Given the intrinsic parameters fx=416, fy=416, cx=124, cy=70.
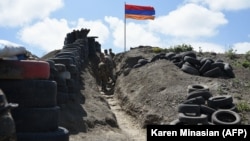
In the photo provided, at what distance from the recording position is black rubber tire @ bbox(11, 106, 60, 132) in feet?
17.3

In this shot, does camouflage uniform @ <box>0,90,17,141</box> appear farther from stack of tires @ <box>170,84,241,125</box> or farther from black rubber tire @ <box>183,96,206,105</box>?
black rubber tire @ <box>183,96,206,105</box>

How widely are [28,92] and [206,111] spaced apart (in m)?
5.97

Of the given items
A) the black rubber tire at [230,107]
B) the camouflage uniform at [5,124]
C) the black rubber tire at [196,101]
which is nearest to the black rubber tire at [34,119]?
the camouflage uniform at [5,124]

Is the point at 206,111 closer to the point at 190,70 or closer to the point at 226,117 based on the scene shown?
the point at 226,117

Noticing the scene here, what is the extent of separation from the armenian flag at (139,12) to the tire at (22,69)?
25.1 m

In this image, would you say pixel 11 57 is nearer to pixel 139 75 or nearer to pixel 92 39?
pixel 139 75

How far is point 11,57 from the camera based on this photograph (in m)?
5.66

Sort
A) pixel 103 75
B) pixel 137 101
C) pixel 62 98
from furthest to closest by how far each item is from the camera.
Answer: pixel 103 75 → pixel 137 101 → pixel 62 98

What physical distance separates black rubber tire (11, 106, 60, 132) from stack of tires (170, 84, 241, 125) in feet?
14.7

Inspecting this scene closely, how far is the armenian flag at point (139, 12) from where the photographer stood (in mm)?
30552

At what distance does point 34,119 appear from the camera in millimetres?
5355

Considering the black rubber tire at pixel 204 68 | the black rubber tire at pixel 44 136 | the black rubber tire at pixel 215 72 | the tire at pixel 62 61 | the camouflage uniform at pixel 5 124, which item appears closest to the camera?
the camouflage uniform at pixel 5 124

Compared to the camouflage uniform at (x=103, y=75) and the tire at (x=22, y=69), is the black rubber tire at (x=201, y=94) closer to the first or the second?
the tire at (x=22, y=69)

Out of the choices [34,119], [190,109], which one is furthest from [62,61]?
[34,119]
